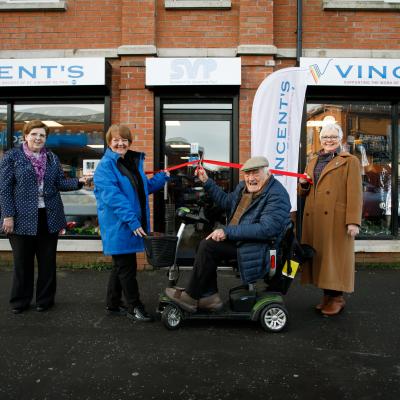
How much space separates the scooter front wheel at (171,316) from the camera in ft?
13.3

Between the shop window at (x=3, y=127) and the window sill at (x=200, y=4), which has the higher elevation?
the window sill at (x=200, y=4)

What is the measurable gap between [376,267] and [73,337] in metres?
4.75

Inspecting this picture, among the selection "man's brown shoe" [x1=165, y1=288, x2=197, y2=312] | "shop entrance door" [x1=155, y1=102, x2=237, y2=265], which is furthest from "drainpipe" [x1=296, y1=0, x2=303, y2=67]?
"man's brown shoe" [x1=165, y1=288, x2=197, y2=312]

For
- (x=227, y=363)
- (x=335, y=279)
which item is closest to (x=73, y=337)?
(x=227, y=363)

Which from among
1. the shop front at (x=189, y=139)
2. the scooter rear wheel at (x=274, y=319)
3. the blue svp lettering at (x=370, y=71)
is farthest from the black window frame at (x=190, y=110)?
the scooter rear wheel at (x=274, y=319)

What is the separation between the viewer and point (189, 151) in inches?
269

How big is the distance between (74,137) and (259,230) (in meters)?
4.25

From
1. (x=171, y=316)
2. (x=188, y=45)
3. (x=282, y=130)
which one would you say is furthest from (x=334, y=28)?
(x=171, y=316)

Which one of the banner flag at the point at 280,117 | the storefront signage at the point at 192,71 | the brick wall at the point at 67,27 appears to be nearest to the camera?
the banner flag at the point at 280,117

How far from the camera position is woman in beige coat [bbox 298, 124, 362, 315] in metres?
4.39

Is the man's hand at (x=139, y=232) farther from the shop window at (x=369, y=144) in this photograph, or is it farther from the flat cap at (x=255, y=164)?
the shop window at (x=369, y=144)

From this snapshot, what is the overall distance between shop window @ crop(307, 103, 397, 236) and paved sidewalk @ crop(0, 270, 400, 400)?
236 cm

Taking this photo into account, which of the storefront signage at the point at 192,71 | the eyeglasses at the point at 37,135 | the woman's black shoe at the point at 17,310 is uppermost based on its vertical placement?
the storefront signage at the point at 192,71

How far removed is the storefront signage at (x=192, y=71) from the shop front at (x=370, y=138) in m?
1.26
